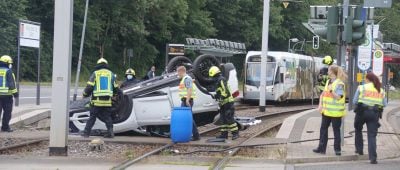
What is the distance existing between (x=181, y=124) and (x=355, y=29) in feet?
13.6

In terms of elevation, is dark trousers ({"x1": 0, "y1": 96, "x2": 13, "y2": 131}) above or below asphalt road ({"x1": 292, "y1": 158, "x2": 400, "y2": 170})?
above

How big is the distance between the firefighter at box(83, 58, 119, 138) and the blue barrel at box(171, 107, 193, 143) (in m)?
1.52

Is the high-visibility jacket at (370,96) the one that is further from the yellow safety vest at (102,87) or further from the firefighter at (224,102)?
the yellow safety vest at (102,87)

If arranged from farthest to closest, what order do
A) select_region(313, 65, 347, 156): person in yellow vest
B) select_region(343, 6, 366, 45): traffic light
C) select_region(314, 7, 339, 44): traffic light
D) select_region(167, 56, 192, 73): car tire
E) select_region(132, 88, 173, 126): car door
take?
select_region(167, 56, 192, 73): car tire → select_region(132, 88, 173, 126): car door → select_region(314, 7, 339, 44): traffic light → select_region(343, 6, 366, 45): traffic light → select_region(313, 65, 347, 156): person in yellow vest

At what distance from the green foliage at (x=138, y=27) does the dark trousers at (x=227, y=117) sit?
3582 centimetres

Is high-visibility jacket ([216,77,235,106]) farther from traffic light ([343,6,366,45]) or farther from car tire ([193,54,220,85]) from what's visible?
traffic light ([343,6,366,45])

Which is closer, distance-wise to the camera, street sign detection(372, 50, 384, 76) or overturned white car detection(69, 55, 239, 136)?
overturned white car detection(69, 55, 239, 136)

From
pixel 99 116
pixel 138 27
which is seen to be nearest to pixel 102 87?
pixel 99 116

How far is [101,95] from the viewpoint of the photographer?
48.2ft

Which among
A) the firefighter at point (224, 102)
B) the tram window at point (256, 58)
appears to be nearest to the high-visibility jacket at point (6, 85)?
the firefighter at point (224, 102)

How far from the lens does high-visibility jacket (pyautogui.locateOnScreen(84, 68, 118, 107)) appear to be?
1470 centimetres

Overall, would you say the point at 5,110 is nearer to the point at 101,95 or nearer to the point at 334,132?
the point at 101,95

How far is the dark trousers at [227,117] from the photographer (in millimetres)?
Result: 15039

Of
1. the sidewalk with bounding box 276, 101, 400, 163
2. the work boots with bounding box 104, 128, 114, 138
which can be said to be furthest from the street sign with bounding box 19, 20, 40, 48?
the sidewalk with bounding box 276, 101, 400, 163
